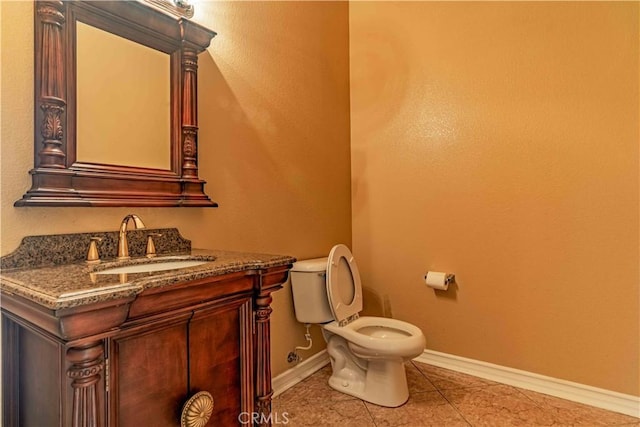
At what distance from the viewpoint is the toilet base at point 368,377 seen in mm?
1812

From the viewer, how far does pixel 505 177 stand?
2057mm

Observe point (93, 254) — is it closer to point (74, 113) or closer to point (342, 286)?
point (74, 113)

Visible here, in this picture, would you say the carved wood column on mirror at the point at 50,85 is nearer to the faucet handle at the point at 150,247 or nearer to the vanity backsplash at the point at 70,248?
the vanity backsplash at the point at 70,248

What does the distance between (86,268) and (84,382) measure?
15.9 inches

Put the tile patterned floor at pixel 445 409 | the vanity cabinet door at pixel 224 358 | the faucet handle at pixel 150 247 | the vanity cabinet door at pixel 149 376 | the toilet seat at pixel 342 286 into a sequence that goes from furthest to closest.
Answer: the toilet seat at pixel 342 286
the tile patterned floor at pixel 445 409
the faucet handle at pixel 150 247
the vanity cabinet door at pixel 224 358
the vanity cabinet door at pixel 149 376

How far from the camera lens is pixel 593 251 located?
1822 millimetres

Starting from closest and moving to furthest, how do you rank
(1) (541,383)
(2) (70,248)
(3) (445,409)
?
1. (2) (70,248)
2. (3) (445,409)
3. (1) (541,383)

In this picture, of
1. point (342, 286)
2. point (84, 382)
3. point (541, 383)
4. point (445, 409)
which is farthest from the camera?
point (342, 286)

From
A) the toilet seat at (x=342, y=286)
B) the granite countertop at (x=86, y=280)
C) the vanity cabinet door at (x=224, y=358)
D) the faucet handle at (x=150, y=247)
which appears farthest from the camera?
the toilet seat at (x=342, y=286)

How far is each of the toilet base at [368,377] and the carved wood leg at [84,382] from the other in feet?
4.43

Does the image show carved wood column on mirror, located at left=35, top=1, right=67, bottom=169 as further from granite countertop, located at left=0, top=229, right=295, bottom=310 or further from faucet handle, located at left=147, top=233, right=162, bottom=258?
faucet handle, located at left=147, top=233, right=162, bottom=258

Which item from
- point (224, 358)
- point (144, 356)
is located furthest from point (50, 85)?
point (224, 358)

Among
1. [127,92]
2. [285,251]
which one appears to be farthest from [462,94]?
[127,92]

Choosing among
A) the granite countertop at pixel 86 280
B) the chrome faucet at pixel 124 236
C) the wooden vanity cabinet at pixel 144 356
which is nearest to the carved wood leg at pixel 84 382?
the wooden vanity cabinet at pixel 144 356
